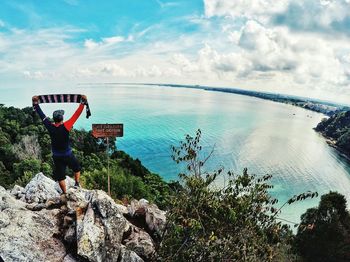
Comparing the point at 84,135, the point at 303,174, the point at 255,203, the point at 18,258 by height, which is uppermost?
the point at 255,203

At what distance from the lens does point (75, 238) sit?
7.68 m

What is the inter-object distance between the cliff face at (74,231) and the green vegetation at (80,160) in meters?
3.22

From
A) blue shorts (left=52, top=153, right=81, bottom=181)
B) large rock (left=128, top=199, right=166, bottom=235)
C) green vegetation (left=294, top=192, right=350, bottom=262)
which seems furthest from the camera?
green vegetation (left=294, top=192, right=350, bottom=262)

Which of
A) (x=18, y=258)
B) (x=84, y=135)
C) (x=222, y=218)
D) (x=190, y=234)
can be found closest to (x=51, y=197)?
(x=18, y=258)

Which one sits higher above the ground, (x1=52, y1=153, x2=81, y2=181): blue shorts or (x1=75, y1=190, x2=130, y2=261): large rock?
(x1=52, y1=153, x2=81, y2=181): blue shorts

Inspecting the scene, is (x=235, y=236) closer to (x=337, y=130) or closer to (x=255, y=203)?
(x=255, y=203)

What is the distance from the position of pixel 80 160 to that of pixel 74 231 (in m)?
34.9

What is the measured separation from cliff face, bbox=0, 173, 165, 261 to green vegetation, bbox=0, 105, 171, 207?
10.6ft

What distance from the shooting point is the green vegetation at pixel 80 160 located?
78.4 ft

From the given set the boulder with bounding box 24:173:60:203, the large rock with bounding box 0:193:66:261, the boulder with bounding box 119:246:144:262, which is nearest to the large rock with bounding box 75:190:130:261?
the boulder with bounding box 119:246:144:262

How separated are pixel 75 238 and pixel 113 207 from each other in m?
1.27

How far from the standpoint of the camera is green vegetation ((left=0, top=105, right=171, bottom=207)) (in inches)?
941

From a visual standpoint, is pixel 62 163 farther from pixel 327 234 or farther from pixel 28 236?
pixel 327 234

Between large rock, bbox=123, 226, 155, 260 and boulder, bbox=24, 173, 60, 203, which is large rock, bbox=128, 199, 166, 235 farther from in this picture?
boulder, bbox=24, 173, 60, 203
